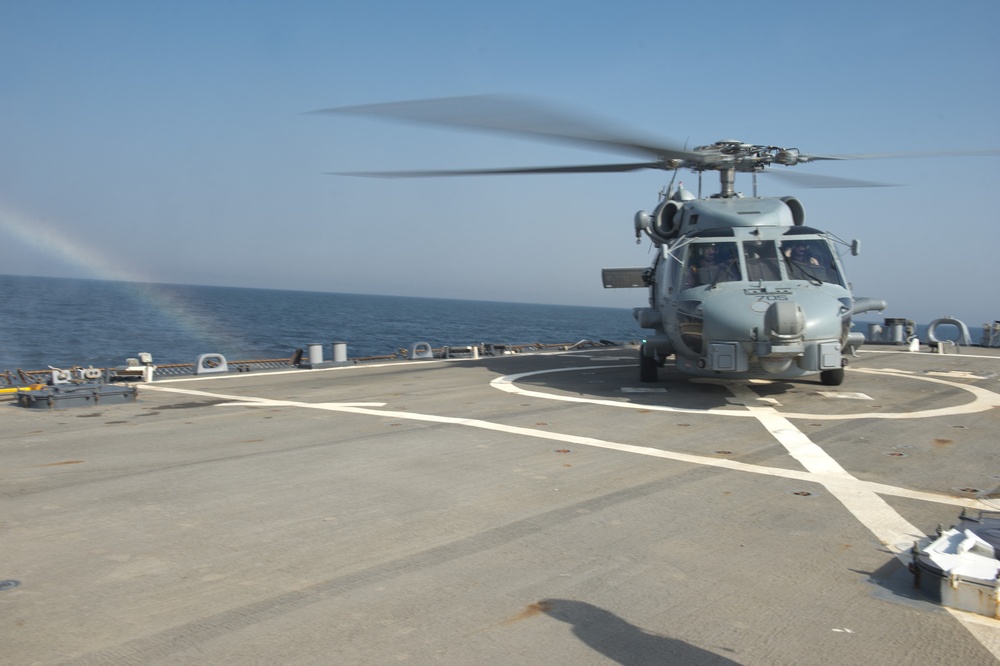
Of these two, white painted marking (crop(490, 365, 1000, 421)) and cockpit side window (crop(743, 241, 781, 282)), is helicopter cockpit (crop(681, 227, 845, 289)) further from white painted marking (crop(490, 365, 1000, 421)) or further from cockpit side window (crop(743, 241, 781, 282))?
white painted marking (crop(490, 365, 1000, 421))

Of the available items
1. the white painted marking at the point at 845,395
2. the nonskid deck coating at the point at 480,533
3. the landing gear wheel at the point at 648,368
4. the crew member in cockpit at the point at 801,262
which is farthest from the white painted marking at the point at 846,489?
the landing gear wheel at the point at 648,368

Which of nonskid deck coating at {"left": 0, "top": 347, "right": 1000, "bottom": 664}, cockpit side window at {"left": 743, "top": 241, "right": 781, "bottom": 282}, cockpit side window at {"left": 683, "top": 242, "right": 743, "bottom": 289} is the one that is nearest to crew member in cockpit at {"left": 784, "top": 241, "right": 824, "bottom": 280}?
cockpit side window at {"left": 743, "top": 241, "right": 781, "bottom": 282}

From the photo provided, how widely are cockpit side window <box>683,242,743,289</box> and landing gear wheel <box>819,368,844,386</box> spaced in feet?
9.60

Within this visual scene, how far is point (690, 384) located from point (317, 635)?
11104 millimetres

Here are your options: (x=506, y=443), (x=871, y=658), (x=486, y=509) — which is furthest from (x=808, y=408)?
(x=871, y=658)

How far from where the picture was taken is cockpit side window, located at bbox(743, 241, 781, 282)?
38.2ft

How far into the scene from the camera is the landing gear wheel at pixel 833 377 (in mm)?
12984

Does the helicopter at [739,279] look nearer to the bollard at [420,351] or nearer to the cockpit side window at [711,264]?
the cockpit side window at [711,264]

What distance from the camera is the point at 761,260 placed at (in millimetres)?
11844

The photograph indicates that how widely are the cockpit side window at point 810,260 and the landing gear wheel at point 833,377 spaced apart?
1.86 meters

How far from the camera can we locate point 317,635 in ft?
11.4

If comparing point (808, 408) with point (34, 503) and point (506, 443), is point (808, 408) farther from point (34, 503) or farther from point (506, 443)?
point (34, 503)

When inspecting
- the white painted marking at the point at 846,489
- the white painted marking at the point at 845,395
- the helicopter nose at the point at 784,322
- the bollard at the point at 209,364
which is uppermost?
the helicopter nose at the point at 784,322

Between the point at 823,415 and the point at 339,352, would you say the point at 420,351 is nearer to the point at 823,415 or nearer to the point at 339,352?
the point at 339,352
